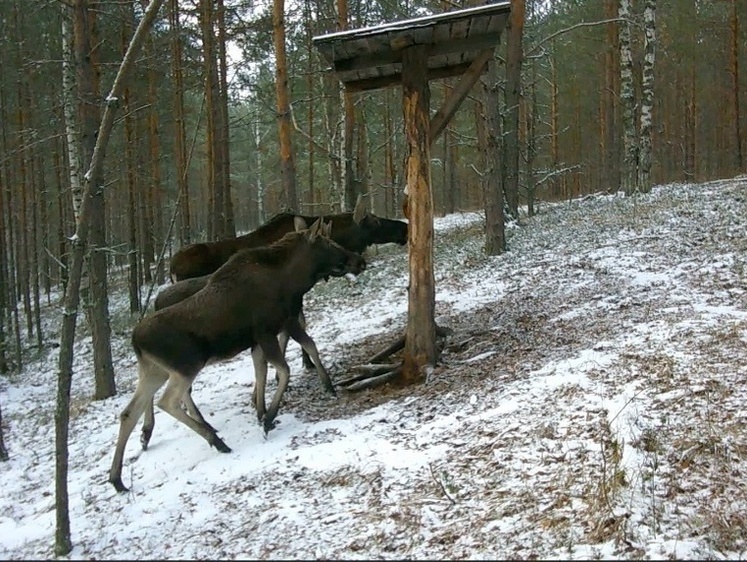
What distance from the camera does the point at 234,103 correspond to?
2902cm

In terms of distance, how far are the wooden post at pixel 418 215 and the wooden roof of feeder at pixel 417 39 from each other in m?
0.28

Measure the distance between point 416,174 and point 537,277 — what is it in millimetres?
4680

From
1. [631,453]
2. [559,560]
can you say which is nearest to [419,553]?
[559,560]

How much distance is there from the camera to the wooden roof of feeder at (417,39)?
23.8ft

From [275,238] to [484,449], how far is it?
582 cm

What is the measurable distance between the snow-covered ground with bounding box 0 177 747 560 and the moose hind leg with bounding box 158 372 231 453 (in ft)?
0.50

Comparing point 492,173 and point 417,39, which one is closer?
point 417,39

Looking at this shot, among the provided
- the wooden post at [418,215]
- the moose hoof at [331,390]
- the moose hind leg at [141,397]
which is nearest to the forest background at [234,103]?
the moose hind leg at [141,397]

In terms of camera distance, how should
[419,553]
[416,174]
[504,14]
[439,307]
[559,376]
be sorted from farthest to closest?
[439,307], [416,174], [504,14], [559,376], [419,553]

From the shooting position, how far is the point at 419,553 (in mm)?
4164

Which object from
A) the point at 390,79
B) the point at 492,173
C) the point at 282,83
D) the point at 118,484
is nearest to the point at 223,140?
the point at 282,83

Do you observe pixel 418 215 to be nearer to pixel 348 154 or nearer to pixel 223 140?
pixel 348 154

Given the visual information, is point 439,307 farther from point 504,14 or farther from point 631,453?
point 631,453

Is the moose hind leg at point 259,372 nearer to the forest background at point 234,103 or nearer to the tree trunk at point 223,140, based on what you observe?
the forest background at point 234,103
